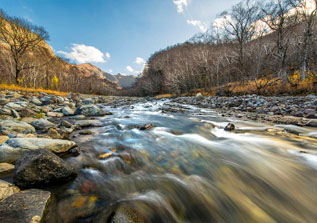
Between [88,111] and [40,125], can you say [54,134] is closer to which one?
[40,125]

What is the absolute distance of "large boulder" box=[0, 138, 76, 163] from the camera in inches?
70.7

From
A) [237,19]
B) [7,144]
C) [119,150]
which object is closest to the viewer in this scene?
[7,144]

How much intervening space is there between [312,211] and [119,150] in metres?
2.66

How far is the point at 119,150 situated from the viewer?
2613 millimetres

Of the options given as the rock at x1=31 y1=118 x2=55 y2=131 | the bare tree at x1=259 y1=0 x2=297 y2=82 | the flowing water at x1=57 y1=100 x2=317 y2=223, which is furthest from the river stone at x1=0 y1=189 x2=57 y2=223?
the bare tree at x1=259 y1=0 x2=297 y2=82

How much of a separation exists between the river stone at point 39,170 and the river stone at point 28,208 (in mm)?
239

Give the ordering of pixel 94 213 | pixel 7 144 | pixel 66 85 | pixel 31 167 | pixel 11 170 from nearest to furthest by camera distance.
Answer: pixel 94 213, pixel 31 167, pixel 11 170, pixel 7 144, pixel 66 85

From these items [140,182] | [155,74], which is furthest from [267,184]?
[155,74]

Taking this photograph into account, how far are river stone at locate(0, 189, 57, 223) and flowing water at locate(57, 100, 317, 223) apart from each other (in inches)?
4.4

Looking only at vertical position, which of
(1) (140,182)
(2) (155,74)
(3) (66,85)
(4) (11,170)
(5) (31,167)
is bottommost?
(1) (140,182)

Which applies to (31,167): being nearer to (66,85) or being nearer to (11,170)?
(11,170)

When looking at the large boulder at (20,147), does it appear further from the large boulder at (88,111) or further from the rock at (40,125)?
the large boulder at (88,111)

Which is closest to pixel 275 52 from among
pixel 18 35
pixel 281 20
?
pixel 281 20

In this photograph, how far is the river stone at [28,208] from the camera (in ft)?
3.00
